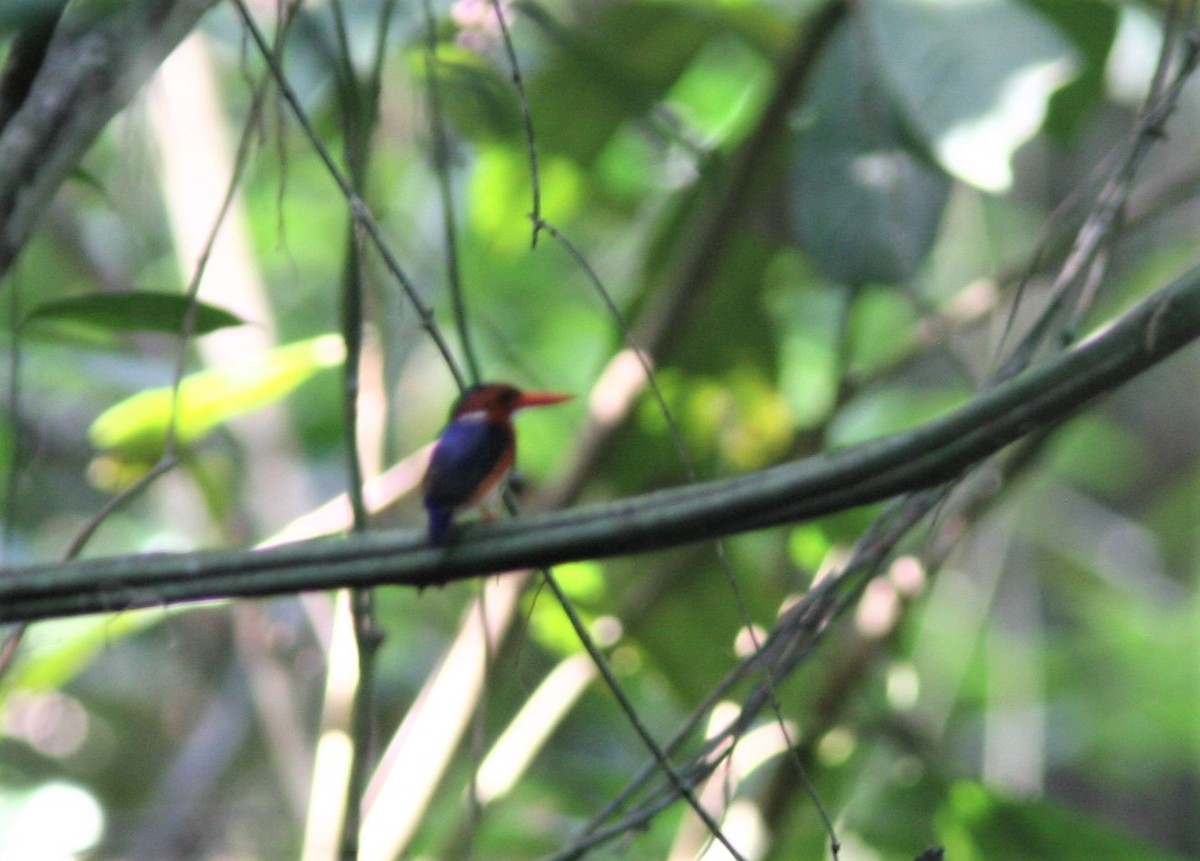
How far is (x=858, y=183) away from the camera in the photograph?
2197 mm

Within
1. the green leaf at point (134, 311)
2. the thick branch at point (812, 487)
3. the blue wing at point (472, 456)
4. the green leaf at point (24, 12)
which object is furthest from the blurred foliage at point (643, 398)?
the thick branch at point (812, 487)

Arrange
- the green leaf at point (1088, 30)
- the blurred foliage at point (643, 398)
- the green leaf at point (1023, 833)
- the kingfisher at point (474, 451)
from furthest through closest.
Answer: the green leaf at point (1088, 30) → the green leaf at point (1023, 833) → the blurred foliage at point (643, 398) → the kingfisher at point (474, 451)

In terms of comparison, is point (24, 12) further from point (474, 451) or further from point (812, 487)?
Answer: point (812, 487)

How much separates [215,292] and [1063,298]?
6.65ft

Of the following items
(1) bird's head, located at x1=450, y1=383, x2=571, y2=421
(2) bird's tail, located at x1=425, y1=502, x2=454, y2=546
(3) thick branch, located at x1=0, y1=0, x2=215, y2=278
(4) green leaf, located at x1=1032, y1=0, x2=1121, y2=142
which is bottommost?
(2) bird's tail, located at x1=425, y1=502, x2=454, y2=546

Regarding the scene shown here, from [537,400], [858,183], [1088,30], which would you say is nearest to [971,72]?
[858,183]

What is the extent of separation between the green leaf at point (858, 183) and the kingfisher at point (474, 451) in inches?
32.6

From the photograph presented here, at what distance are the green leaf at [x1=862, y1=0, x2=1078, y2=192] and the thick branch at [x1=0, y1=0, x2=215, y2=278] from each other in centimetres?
100

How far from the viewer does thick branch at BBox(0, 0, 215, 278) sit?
128 centimetres

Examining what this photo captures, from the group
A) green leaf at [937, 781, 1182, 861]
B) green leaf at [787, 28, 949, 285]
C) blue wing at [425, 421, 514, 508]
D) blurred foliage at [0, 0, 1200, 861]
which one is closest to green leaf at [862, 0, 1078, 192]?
blurred foliage at [0, 0, 1200, 861]

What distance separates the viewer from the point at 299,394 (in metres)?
3.83

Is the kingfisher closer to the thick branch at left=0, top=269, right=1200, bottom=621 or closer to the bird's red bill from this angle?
the bird's red bill

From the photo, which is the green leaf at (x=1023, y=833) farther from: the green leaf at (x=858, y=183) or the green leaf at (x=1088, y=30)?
the green leaf at (x=1088, y=30)

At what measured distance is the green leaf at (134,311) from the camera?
1.50 m
